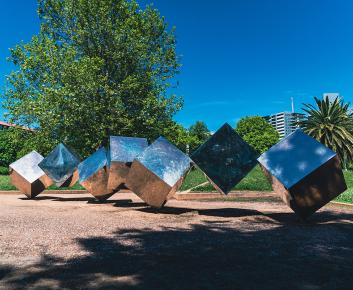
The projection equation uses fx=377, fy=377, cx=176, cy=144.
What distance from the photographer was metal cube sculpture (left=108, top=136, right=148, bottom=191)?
13.5m

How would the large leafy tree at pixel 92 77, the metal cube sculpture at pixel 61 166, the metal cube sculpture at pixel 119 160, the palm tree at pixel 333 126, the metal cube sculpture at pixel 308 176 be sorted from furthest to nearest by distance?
the palm tree at pixel 333 126 → the large leafy tree at pixel 92 77 → the metal cube sculpture at pixel 61 166 → the metal cube sculpture at pixel 119 160 → the metal cube sculpture at pixel 308 176

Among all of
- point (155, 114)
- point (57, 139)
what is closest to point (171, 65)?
point (155, 114)

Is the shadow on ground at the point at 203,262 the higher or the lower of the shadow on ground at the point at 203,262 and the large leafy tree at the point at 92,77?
the lower

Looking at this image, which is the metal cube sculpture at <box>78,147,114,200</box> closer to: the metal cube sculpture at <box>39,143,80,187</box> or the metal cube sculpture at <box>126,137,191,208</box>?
the metal cube sculpture at <box>39,143,80,187</box>

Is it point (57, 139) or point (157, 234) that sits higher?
point (57, 139)

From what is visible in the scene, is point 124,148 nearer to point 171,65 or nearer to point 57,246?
point 57,246

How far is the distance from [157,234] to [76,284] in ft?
13.2

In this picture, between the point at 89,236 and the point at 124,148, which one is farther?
the point at 124,148

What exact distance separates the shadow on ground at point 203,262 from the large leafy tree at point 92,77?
1995cm

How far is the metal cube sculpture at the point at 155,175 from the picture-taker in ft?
38.9

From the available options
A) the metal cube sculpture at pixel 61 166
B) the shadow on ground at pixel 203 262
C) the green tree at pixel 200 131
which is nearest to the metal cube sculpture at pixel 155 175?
the shadow on ground at pixel 203 262

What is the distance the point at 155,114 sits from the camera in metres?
30.2

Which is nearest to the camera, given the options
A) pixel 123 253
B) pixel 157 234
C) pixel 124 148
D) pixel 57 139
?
pixel 123 253

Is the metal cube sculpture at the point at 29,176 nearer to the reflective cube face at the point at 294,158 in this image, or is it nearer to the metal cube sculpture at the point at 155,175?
the metal cube sculpture at the point at 155,175
